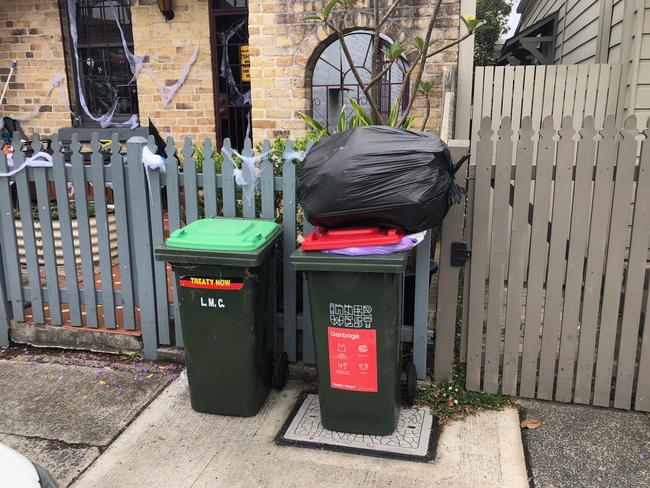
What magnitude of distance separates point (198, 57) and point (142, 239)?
3.83 meters

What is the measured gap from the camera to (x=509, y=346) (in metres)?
3.44

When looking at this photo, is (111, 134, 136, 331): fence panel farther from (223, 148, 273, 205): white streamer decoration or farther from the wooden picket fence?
the wooden picket fence

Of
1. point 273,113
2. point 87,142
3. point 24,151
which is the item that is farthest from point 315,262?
point 87,142

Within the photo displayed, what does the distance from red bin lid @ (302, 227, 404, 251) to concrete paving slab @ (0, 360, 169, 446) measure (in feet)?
5.01

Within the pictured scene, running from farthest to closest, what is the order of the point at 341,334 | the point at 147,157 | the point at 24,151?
A: the point at 24,151
the point at 147,157
the point at 341,334

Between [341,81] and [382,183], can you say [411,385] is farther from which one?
[341,81]

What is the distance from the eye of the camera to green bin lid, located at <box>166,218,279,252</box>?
120 inches

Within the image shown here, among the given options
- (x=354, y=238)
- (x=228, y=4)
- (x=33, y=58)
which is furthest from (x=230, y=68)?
(x=354, y=238)

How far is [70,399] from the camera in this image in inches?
140

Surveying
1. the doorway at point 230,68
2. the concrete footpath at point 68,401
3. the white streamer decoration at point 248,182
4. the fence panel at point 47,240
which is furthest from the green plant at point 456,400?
the doorway at point 230,68

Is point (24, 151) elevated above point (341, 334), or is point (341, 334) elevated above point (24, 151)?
point (24, 151)

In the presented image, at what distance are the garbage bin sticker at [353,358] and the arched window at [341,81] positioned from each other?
3592 mm

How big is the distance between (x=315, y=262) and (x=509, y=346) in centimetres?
137

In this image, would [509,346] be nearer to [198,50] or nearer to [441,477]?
[441,477]
